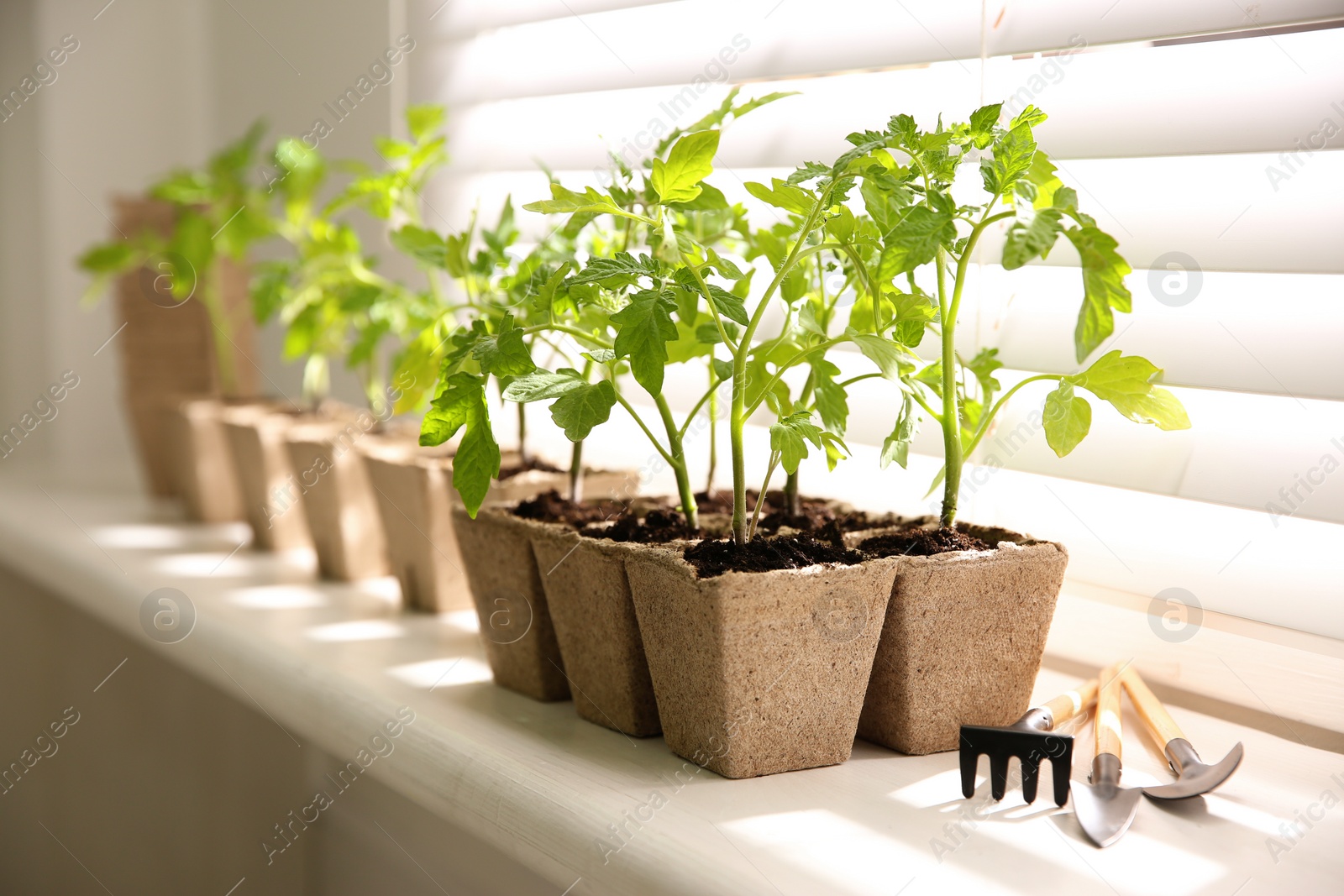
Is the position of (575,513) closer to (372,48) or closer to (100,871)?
(372,48)

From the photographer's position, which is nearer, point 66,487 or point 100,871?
point 100,871

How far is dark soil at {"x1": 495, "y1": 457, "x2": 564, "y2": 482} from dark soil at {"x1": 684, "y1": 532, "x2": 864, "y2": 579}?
1.29ft

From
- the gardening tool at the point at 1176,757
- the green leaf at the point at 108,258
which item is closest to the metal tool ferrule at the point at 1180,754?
the gardening tool at the point at 1176,757

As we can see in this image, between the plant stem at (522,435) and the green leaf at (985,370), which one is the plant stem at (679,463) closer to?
the green leaf at (985,370)

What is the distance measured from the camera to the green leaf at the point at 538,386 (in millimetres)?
749

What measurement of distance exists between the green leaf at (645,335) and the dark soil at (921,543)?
0.72 feet

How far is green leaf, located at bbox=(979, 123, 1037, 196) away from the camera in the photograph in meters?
0.72

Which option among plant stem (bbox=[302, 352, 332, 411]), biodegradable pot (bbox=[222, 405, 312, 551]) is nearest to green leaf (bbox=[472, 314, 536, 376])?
biodegradable pot (bbox=[222, 405, 312, 551])

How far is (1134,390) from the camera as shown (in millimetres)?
717

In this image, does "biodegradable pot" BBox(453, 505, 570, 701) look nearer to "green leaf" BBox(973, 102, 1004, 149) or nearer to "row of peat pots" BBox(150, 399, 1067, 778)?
"row of peat pots" BBox(150, 399, 1067, 778)

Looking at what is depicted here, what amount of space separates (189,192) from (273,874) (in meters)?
0.96

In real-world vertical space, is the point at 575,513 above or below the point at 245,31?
below

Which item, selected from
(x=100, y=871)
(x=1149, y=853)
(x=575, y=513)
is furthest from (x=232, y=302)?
(x=1149, y=853)

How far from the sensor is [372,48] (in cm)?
176
